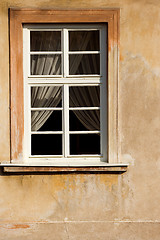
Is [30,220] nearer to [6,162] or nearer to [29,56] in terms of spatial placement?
[6,162]

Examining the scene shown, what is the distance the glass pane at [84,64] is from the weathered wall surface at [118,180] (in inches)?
16.5

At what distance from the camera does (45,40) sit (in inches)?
252

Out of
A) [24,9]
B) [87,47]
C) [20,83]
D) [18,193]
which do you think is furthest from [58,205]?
[24,9]

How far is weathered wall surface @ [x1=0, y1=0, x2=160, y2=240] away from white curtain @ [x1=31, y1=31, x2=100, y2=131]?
0.42 meters

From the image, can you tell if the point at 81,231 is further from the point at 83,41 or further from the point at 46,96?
the point at 83,41

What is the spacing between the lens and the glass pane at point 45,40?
6395 millimetres

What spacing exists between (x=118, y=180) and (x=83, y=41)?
7.01ft

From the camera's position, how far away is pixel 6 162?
6.21 m

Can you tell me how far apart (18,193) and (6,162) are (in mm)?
488

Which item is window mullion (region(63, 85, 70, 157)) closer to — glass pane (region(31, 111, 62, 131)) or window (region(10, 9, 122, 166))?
window (region(10, 9, 122, 166))

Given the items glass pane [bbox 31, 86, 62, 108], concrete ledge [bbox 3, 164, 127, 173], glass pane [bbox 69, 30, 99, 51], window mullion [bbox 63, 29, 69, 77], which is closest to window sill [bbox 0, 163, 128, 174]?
concrete ledge [bbox 3, 164, 127, 173]

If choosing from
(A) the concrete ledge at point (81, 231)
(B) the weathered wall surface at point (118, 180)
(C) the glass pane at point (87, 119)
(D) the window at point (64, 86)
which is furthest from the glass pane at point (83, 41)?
(A) the concrete ledge at point (81, 231)

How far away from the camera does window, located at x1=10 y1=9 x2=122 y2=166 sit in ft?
20.2

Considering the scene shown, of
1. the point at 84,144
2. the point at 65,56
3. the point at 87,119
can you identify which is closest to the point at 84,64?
the point at 65,56
